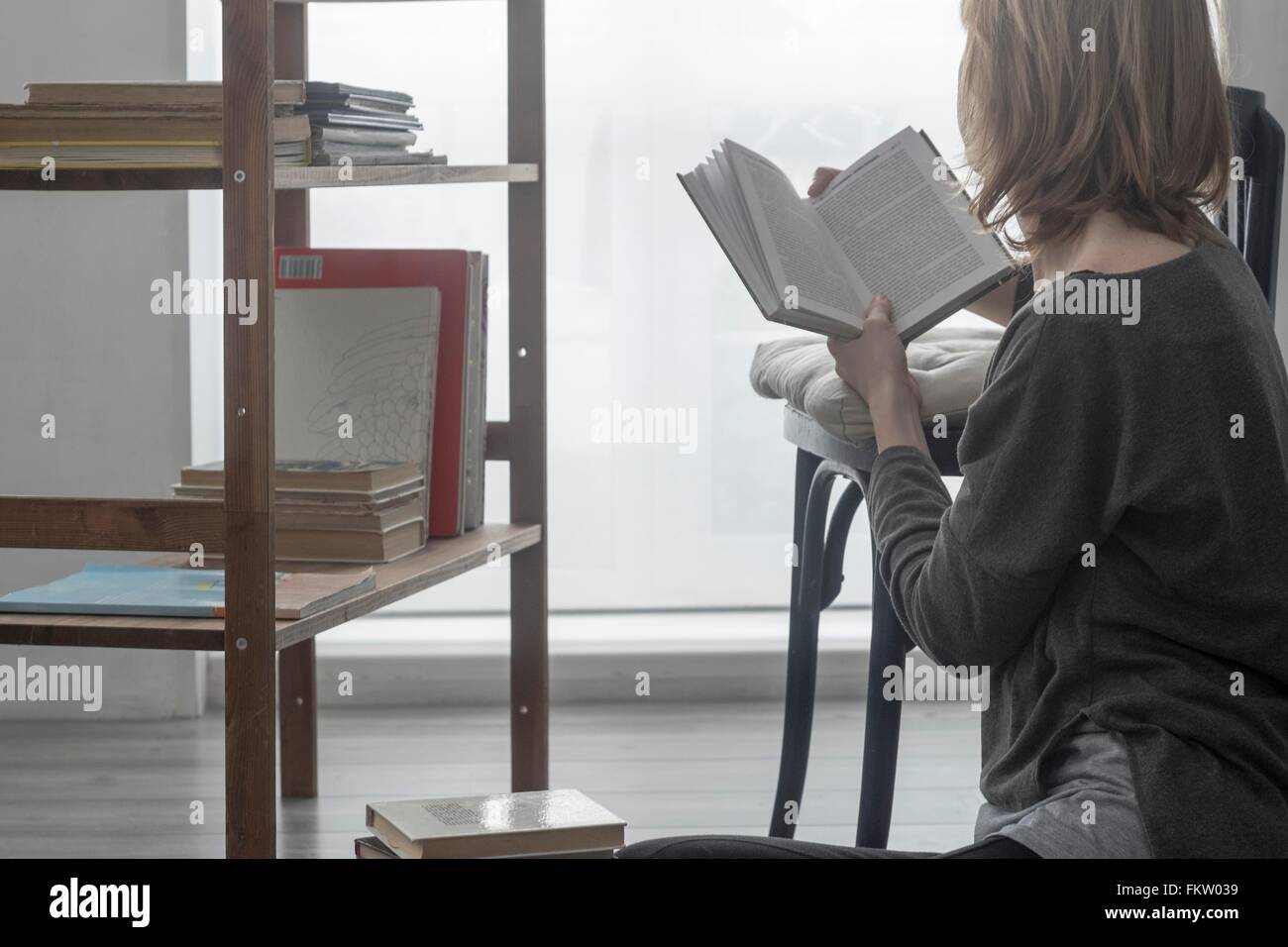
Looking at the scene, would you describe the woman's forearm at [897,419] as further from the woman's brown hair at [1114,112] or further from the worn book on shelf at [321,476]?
the worn book on shelf at [321,476]

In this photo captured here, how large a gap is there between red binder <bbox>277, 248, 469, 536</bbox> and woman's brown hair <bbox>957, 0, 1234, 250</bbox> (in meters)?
0.76

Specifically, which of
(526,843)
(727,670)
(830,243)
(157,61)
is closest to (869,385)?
(830,243)

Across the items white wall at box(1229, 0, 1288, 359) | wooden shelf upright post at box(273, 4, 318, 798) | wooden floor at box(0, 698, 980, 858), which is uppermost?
white wall at box(1229, 0, 1288, 359)

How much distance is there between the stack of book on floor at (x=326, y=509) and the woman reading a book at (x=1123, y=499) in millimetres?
534

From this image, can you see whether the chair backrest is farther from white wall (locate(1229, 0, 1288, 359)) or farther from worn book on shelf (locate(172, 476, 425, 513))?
white wall (locate(1229, 0, 1288, 359))

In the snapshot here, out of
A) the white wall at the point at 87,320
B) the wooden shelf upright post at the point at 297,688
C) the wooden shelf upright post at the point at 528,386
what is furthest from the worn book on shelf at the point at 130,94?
the white wall at the point at 87,320

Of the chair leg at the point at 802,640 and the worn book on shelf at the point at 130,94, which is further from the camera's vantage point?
the chair leg at the point at 802,640

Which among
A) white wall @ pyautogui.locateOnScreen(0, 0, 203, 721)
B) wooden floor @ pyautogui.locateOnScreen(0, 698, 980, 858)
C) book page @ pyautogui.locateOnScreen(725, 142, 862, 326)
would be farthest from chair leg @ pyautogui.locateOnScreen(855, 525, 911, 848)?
white wall @ pyautogui.locateOnScreen(0, 0, 203, 721)

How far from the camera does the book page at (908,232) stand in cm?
104

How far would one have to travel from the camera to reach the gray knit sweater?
0.79m

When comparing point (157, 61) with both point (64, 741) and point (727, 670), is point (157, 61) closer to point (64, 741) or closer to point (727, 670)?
point (64, 741)
